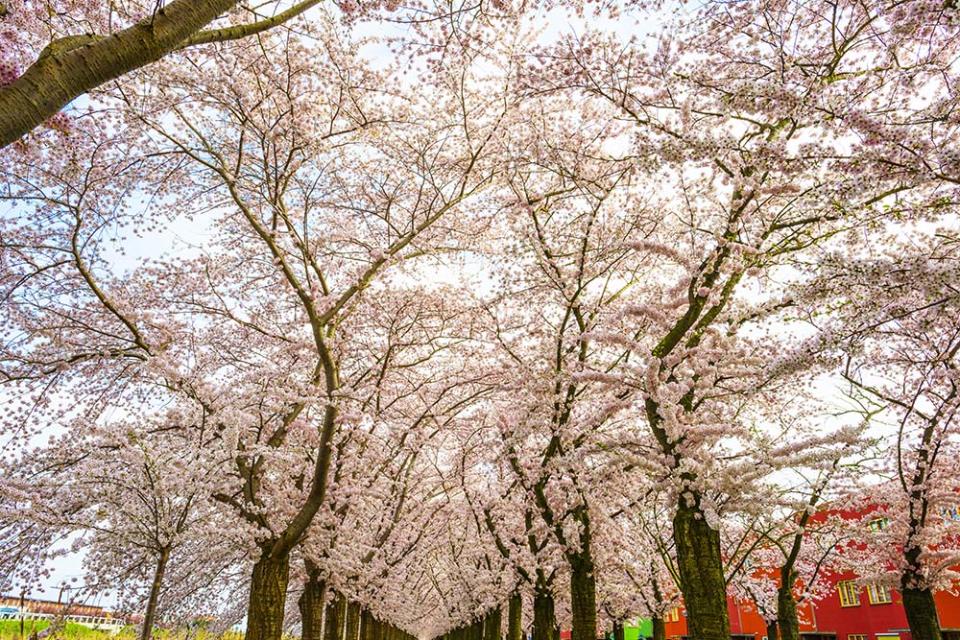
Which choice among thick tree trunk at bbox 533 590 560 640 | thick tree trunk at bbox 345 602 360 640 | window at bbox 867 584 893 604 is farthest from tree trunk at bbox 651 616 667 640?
window at bbox 867 584 893 604

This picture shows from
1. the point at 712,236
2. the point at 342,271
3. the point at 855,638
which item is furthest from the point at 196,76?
the point at 855,638

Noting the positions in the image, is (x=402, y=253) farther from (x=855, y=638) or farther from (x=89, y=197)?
(x=855, y=638)

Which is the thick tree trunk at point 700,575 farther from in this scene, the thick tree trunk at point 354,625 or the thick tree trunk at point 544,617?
the thick tree trunk at point 354,625

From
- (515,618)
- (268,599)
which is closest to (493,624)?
(515,618)

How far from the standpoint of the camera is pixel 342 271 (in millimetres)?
13562

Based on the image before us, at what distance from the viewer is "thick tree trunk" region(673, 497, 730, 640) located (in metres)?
8.17

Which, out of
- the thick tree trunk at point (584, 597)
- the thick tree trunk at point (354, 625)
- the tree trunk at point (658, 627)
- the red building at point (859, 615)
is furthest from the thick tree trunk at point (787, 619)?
the thick tree trunk at point (354, 625)

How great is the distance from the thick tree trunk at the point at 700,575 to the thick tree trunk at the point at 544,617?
243 inches

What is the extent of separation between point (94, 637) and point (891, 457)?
20.2 metres

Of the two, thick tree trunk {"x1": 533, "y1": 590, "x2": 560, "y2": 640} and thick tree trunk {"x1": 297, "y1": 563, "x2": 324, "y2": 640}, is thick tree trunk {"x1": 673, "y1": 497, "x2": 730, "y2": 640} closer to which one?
thick tree trunk {"x1": 533, "y1": 590, "x2": 560, "y2": 640}

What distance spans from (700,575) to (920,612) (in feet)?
30.2

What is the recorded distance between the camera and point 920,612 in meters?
13.7

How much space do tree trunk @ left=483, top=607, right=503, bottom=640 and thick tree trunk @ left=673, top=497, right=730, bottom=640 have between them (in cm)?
1250

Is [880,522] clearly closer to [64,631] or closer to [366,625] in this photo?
[366,625]
